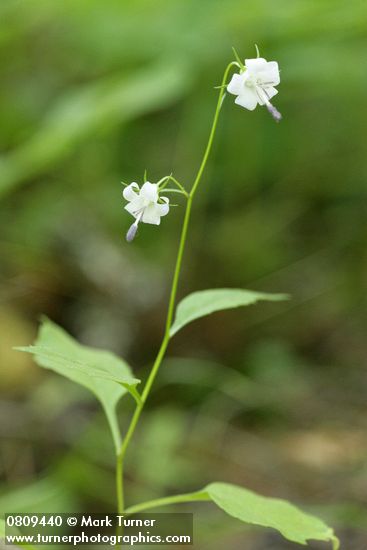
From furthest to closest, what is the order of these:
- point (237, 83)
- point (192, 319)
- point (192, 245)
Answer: point (192, 245) → point (192, 319) → point (237, 83)

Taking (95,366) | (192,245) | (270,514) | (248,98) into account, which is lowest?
(270,514)

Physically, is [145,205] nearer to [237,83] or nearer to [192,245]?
[237,83]

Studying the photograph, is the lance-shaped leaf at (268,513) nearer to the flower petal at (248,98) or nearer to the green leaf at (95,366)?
the green leaf at (95,366)

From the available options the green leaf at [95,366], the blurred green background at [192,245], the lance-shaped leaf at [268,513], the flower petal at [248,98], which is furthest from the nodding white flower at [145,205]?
the blurred green background at [192,245]

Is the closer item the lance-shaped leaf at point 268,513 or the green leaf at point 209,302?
the lance-shaped leaf at point 268,513

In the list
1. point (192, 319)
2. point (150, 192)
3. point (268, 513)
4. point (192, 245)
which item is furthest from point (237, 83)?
point (192, 245)

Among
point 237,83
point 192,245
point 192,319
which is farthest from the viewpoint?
point 192,245
